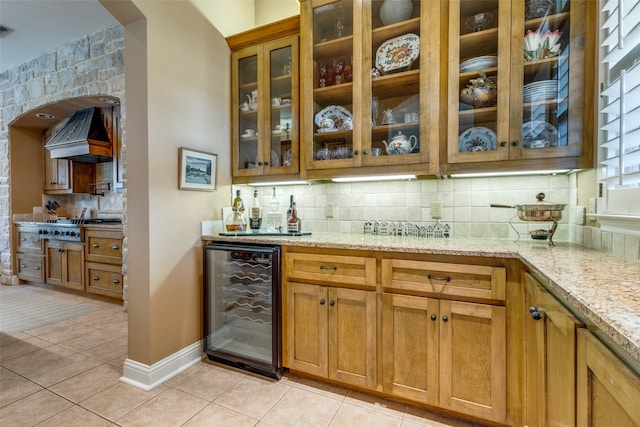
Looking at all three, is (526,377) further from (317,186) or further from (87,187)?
(87,187)

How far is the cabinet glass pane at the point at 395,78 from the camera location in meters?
1.86

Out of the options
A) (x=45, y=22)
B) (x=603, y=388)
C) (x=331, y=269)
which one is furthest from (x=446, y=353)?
(x=45, y=22)

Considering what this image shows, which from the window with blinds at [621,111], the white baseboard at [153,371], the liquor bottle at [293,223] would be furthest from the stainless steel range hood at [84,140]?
the window with blinds at [621,111]

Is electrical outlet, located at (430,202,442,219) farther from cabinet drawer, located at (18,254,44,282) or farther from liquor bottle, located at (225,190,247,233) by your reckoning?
cabinet drawer, located at (18,254,44,282)

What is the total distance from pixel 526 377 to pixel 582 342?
2.40 feet

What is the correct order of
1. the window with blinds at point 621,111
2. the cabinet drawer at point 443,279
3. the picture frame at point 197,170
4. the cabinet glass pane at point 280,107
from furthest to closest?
the cabinet glass pane at point 280,107, the picture frame at point 197,170, the cabinet drawer at point 443,279, the window with blinds at point 621,111

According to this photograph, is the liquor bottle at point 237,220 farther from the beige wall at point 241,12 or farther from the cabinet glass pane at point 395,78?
the beige wall at point 241,12

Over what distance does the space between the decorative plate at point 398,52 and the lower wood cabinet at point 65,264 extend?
3976 mm

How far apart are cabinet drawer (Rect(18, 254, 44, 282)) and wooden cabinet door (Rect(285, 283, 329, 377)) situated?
13.9 feet

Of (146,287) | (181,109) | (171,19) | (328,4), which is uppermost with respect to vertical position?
(328,4)

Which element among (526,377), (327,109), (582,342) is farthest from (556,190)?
(327,109)

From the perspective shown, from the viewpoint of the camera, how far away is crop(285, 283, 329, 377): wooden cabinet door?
5.89ft

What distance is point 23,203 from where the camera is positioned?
442 centimetres

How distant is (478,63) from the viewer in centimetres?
174
